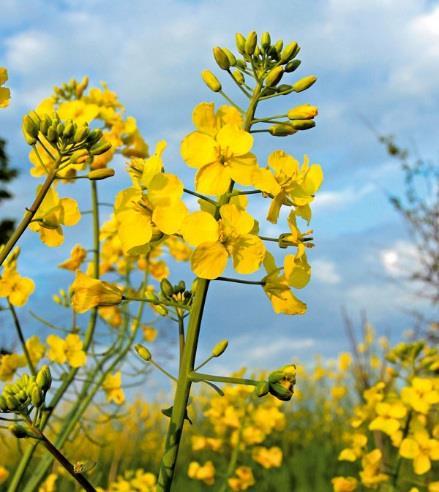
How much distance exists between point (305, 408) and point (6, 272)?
6553 mm

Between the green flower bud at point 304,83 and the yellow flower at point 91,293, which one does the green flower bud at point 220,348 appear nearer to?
the yellow flower at point 91,293

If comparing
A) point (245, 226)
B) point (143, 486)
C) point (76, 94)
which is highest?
point (76, 94)

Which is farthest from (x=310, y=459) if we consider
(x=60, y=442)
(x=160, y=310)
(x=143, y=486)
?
(x=160, y=310)

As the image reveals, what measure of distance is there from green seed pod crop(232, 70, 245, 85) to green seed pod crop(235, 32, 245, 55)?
0.07 meters

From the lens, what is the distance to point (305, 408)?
876 centimetres

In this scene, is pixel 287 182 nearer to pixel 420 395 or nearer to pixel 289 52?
pixel 289 52

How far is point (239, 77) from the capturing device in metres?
1.85

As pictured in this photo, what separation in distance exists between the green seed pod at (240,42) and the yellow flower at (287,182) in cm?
35

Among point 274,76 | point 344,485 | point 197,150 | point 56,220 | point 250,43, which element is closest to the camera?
point 197,150

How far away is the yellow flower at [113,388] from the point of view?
321cm

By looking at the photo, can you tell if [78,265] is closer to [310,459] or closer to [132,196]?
[132,196]

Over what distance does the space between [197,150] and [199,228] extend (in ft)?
0.70

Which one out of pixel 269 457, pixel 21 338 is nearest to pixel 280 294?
pixel 21 338

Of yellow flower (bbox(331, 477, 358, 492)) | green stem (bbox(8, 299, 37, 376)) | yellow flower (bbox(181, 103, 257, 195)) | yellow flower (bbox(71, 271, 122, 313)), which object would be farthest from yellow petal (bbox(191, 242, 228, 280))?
yellow flower (bbox(331, 477, 358, 492))
